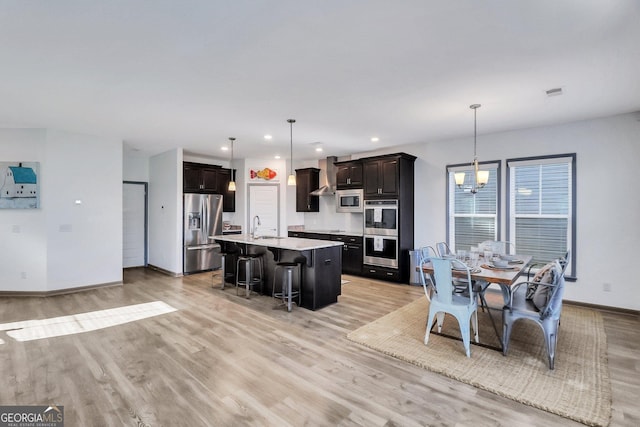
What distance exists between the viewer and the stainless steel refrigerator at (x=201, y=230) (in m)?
6.77

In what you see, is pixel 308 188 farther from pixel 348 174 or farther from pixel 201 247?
pixel 201 247

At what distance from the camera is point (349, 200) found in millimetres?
6867

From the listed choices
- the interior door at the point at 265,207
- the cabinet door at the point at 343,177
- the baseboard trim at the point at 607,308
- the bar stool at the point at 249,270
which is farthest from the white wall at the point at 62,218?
the baseboard trim at the point at 607,308

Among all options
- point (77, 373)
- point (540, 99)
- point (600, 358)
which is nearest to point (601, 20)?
point (540, 99)

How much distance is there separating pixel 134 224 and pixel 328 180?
491 centimetres

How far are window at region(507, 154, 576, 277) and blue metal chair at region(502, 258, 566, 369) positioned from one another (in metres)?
2.17

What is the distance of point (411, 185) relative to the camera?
620 centimetres

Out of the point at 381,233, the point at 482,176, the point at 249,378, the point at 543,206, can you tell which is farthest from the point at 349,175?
the point at 249,378

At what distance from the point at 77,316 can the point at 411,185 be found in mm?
5892

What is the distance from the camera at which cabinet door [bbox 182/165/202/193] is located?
689 centimetres

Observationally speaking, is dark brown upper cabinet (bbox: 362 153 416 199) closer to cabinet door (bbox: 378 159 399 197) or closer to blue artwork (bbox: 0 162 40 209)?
cabinet door (bbox: 378 159 399 197)

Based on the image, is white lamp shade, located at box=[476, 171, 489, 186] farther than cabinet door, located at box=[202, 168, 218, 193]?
No

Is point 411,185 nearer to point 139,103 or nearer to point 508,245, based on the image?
point 508,245

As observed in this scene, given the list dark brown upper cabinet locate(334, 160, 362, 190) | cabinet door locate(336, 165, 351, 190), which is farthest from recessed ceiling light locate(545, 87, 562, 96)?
cabinet door locate(336, 165, 351, 190)
